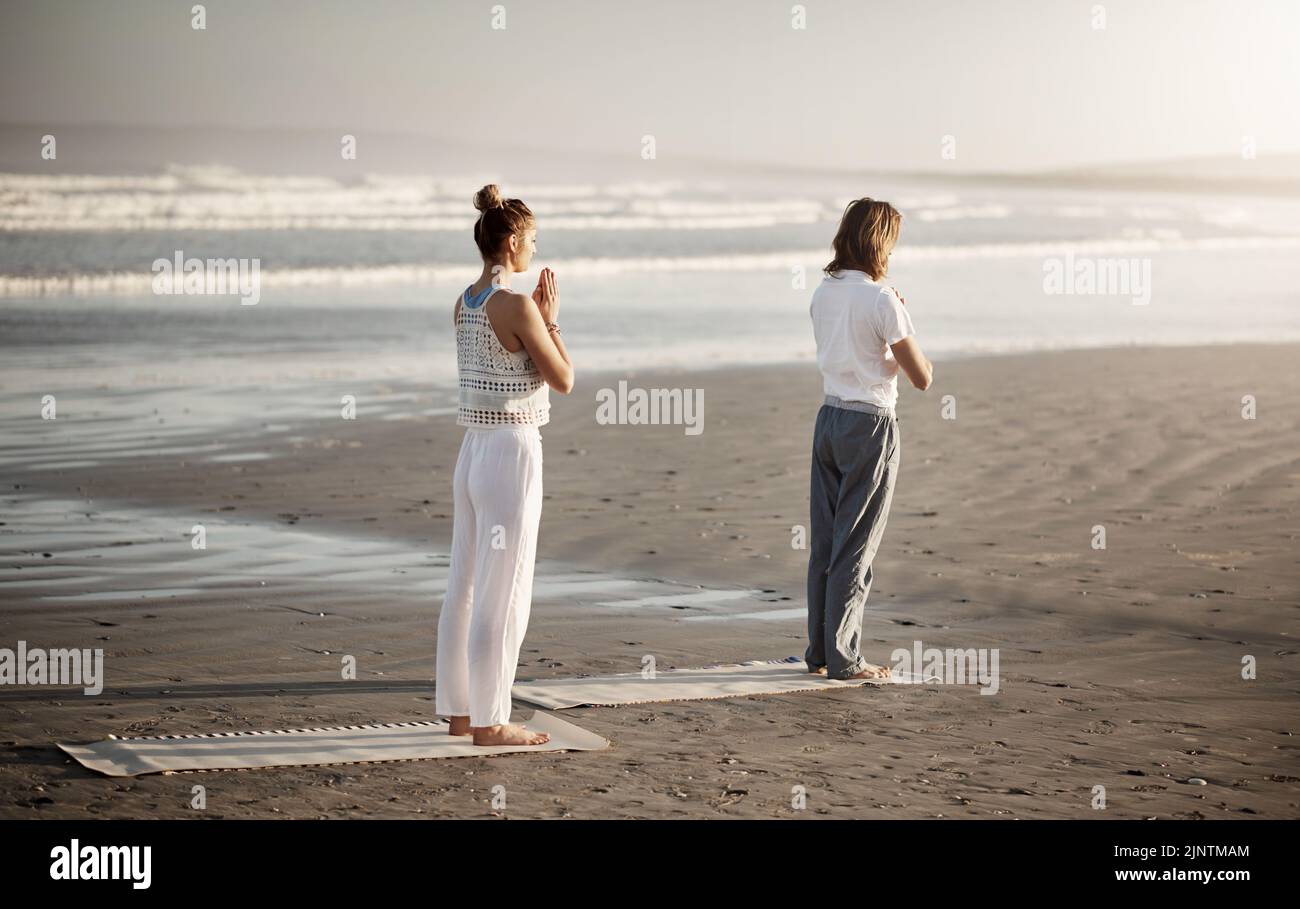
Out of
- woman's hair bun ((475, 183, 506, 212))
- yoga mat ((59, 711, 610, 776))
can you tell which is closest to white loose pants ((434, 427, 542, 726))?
yoga mat ((59, 711, 610, 776))

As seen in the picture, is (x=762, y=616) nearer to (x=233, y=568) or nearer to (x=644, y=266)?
(x=233, y=568)

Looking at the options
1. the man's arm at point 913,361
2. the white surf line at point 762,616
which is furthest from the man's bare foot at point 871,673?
the man's arm at point 913,361

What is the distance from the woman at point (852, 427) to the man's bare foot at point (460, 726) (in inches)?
64.6

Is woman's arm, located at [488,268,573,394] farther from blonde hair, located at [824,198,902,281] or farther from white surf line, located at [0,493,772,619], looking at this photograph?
white surf line, located at [0,493,772,619]

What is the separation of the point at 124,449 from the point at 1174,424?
8602mm

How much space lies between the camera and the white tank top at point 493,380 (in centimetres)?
569

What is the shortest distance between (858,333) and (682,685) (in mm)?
1598

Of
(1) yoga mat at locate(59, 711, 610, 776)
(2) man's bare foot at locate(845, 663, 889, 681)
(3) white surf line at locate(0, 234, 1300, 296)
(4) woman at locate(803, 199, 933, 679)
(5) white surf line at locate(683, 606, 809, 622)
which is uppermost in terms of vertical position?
(3) white surf line at locate(0, 234, 1300, 296)

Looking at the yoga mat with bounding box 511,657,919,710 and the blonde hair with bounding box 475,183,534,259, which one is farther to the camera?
the yoga mat with bounding box 511,657,919,710

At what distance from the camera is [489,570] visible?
5719 millimetres

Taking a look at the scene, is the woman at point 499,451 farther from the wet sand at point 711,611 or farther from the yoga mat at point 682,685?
the yoga mat at point 682,685

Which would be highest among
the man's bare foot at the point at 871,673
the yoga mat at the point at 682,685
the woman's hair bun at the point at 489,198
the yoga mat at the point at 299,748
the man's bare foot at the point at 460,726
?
the woman's hair bun at the point at 489,198

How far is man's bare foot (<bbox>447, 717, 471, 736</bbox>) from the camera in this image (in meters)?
5.91
